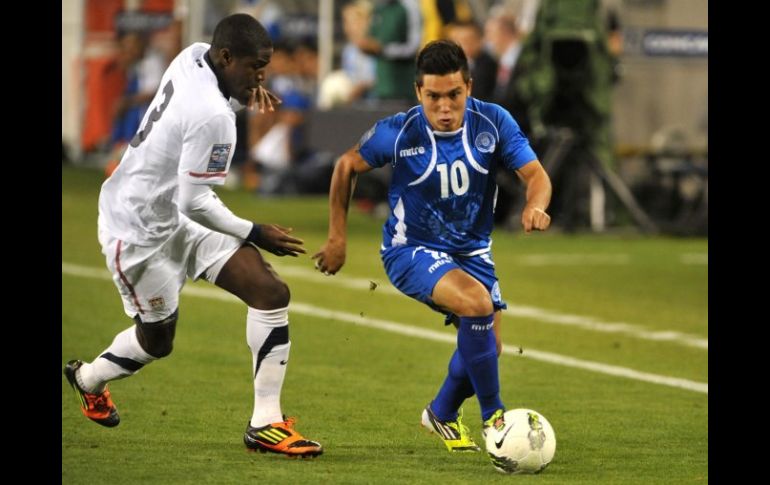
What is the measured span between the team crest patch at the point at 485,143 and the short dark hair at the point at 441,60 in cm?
28

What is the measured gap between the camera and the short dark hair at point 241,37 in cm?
766

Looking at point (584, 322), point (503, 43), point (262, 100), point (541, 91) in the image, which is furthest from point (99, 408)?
point (503, 43)

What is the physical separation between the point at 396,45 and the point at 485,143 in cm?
1264

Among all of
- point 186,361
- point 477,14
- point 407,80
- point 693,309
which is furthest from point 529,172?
point 477,14

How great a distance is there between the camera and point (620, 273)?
16250 mm

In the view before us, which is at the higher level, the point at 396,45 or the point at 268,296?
the point at 396,45

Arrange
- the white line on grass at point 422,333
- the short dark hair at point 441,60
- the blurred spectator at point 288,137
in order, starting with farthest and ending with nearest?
the blurred spectator at point 288,137, the white line on grass at point 422,333, the short dark hair at point 441,60

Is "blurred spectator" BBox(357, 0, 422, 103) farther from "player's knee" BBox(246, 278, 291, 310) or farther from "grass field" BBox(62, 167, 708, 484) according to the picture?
"player's knee" BBox(246, 278, 291, 310)

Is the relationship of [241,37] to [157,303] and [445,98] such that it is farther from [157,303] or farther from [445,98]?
[157,303]

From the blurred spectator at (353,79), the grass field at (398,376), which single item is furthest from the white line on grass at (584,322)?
the blurred spectator at (353,79)

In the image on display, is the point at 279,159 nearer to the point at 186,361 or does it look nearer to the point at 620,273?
the point at 620,273

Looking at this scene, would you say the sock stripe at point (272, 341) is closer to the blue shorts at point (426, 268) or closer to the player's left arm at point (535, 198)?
the blue shorts at point (426, 268)

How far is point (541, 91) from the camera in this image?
19109 millimetres

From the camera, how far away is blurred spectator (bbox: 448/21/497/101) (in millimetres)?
19328
